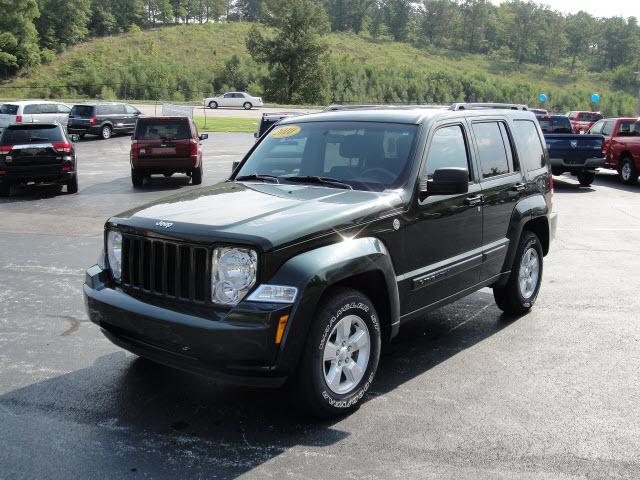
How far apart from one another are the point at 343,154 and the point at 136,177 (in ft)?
42.0

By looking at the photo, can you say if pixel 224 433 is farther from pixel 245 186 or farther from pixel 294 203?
pixel 245 186

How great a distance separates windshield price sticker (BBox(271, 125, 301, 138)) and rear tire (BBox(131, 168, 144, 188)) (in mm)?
11879

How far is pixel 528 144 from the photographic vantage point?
21.3ft

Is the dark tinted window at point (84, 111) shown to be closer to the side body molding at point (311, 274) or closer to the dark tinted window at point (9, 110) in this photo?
the dark tinted window at point (9, 110)

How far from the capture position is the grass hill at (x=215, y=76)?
72188mm

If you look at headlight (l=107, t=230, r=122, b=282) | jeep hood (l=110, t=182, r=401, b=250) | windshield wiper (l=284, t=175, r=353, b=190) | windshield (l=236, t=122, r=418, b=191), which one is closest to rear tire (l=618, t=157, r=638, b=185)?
windshield (l=236, t=122, r=418, b=191)

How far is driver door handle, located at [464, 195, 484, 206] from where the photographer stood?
527cm

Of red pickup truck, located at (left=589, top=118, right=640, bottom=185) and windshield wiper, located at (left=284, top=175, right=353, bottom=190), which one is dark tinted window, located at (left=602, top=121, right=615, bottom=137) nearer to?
red pickup truck, located at (left=589, top=118, right=640, bottom=185)

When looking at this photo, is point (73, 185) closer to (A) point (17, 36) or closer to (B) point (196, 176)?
(B) point (196, 176)

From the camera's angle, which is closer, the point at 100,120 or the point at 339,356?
the point at 339,356

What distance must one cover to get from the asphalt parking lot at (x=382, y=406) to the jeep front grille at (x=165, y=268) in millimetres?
834

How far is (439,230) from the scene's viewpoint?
16.3 feet

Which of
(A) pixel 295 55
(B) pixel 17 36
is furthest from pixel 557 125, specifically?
(B) pixel 17 36

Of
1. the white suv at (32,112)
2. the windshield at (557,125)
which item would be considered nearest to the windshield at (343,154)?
the windshield at (557,125)
